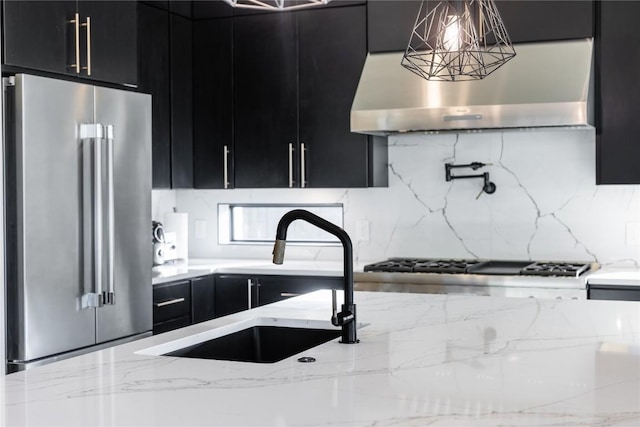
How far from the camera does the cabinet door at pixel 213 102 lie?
500 cm

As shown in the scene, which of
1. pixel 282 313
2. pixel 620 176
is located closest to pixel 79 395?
pixel 282 313

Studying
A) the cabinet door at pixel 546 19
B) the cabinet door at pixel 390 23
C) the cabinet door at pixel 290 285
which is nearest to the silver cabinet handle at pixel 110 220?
the cabinet door at pixel 290 285

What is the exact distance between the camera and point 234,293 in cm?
471

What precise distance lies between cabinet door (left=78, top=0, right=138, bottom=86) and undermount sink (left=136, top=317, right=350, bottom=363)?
164 cm

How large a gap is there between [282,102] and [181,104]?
1.97 feet

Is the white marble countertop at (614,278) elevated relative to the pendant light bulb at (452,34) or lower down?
lower down

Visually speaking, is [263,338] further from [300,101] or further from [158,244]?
[300,101]

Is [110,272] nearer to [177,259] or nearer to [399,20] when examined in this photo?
[177,259]

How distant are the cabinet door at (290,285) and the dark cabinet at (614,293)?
1.25 meters

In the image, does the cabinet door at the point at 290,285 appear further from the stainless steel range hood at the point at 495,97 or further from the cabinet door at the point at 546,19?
the cabinet door at the point at 546,19

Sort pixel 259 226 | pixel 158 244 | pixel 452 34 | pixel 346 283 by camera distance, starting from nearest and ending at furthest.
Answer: pixel 346 283
pixel 452 34
pixel 158 244
pixel 259 226

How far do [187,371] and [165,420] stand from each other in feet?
1.39

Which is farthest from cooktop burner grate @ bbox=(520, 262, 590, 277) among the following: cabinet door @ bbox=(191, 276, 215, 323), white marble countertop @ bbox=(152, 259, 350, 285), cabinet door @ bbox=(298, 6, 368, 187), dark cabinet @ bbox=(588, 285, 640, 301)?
cabinet door @ bbox=(191, 276, 215, 323)

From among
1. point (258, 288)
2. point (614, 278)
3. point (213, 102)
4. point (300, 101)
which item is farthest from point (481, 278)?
point (213, 102)
